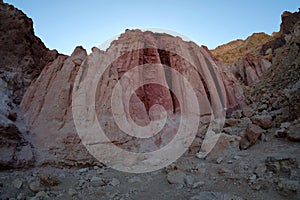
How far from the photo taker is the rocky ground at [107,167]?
4566mm

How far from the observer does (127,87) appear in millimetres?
8914

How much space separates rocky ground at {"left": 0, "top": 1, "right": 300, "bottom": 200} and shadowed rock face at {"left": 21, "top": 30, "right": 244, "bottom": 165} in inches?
2.0

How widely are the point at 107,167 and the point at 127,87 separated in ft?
12.0

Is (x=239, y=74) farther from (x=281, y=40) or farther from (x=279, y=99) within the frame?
(x=279, y=99)

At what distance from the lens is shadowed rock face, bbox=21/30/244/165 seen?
278 inches

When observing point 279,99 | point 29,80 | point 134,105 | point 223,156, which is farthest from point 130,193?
point 29,80

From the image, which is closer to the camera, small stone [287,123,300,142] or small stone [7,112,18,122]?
small stone [287,123,300,142]

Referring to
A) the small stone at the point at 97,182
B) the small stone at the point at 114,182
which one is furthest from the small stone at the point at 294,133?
the small stone at the point at 97,182

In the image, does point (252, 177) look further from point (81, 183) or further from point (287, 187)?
point (81, 183)

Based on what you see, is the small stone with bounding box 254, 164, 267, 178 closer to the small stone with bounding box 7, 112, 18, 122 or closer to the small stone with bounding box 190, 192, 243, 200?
the small stone with bounding box 190, 192, 243, 200

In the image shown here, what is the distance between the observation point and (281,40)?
101ft

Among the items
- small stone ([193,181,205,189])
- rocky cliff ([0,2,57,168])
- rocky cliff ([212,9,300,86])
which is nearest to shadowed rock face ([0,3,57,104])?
rocky cliff ([0,2,57,168])

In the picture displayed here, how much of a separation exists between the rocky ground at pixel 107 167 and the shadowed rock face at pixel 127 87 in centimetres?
5

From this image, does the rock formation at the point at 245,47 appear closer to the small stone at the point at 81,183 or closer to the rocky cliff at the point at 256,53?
the rocky cliff at the point at 256,53
